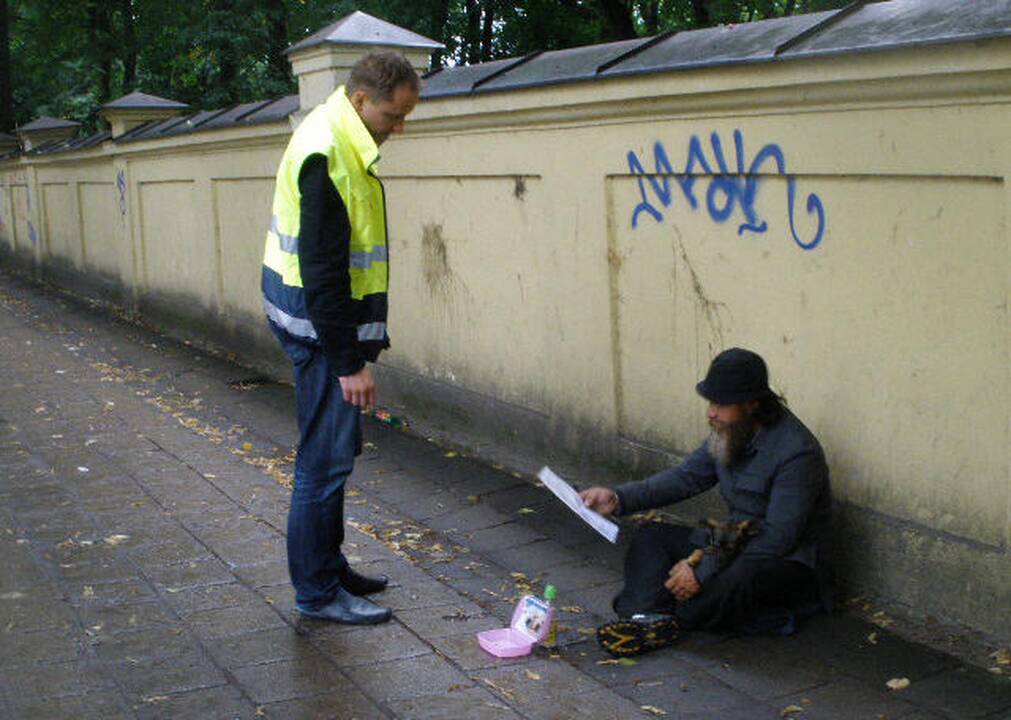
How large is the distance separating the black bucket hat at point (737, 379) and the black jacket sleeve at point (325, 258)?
124cm

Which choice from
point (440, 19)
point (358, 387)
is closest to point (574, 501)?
point (358, 387)

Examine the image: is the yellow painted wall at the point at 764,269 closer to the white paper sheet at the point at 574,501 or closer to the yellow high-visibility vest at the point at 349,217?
the white paper sheet at the point at 574,501

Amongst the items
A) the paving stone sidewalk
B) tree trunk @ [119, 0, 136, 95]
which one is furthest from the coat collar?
tree trunk @ [119, 0, 136, 95]

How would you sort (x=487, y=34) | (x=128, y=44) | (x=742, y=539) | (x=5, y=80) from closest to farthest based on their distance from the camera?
(x=742, y=539), (x=487, y=34), (x=128, y=44), (x=5, y=80)

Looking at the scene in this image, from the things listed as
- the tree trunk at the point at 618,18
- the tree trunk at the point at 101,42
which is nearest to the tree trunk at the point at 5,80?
the tree trunk at the point at 101,42

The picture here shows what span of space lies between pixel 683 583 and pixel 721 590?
0.14 metres

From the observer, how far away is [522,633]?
4.54 m

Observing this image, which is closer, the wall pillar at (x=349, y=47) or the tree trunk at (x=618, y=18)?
the wall pillar at (x=349, y=47)

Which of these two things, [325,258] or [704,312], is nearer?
[325,258]

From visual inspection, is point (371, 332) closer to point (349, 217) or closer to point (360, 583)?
point (349, 217)

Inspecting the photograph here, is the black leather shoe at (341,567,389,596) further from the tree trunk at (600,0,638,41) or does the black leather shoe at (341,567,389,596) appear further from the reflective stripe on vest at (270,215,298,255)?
the tree trunk at (600,0,638,41)

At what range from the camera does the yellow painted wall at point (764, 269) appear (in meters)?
4.31

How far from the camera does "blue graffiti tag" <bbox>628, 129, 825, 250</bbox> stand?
16.6 ft

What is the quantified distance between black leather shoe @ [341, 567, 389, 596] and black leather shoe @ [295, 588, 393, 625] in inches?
6.3
